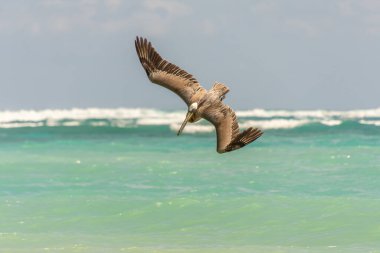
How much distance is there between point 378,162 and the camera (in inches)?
1011

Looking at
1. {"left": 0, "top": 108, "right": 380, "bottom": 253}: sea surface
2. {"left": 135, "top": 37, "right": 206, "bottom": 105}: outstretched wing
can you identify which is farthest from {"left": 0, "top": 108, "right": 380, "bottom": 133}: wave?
{"left": 135, "top": 37, "right": 206, "bottom": 105}: outstretched wing

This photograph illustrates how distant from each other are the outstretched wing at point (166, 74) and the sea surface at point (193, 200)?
4212 mm

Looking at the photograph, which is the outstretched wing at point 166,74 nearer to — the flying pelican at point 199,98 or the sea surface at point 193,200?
the flying pelican at point 199,98

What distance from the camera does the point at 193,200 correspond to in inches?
766

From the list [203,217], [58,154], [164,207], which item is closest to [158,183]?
[164,207]

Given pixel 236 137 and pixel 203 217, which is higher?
pixel 236 137

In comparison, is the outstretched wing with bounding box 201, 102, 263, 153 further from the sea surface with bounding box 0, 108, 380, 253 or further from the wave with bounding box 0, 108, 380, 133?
the wave with bounding box 0, 108, 380, 133

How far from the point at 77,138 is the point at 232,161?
18582mm

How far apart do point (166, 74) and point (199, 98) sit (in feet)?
1.59

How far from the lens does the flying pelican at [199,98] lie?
10.4 m

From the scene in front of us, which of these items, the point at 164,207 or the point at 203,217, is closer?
the point at 203,217

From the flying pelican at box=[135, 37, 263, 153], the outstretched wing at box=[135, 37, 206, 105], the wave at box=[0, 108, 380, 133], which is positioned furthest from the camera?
the wave at box=[0, 108, 380, 133]

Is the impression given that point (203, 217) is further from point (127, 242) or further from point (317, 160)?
point (317, 160)

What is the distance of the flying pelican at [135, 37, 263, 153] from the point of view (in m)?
10.4
